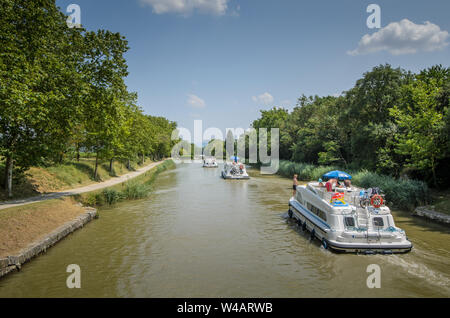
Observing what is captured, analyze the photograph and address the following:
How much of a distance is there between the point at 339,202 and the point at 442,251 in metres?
4.82

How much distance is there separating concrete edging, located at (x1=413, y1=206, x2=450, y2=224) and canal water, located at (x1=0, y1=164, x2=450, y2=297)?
2.48 ft

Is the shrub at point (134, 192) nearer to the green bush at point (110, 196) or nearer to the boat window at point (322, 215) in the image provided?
the green bush at point (110, 196)

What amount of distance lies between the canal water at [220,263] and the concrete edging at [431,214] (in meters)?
0.76

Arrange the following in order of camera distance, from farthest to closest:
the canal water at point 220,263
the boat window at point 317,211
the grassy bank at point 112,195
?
the grassy bank at point 112,195 → the boat window at point 317,211 → the canal water at point 220,263

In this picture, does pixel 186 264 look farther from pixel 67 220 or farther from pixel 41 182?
pixel 41 182

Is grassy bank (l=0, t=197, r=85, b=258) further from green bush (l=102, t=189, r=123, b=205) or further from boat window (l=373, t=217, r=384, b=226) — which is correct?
boat window (l=373, t=217, r=384, b=226)

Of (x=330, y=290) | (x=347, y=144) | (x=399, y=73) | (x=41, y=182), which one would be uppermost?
(x=399, y=73)

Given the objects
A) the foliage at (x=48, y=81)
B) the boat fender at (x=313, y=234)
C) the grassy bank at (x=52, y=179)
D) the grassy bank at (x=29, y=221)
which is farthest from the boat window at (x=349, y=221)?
the grassy bank at (x=52, y=179)

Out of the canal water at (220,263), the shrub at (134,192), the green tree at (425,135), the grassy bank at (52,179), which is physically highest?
the green tree at (425,135)

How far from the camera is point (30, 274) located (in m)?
9.79

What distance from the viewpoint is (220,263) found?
440 inches

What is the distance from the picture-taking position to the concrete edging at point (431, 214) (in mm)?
16406
